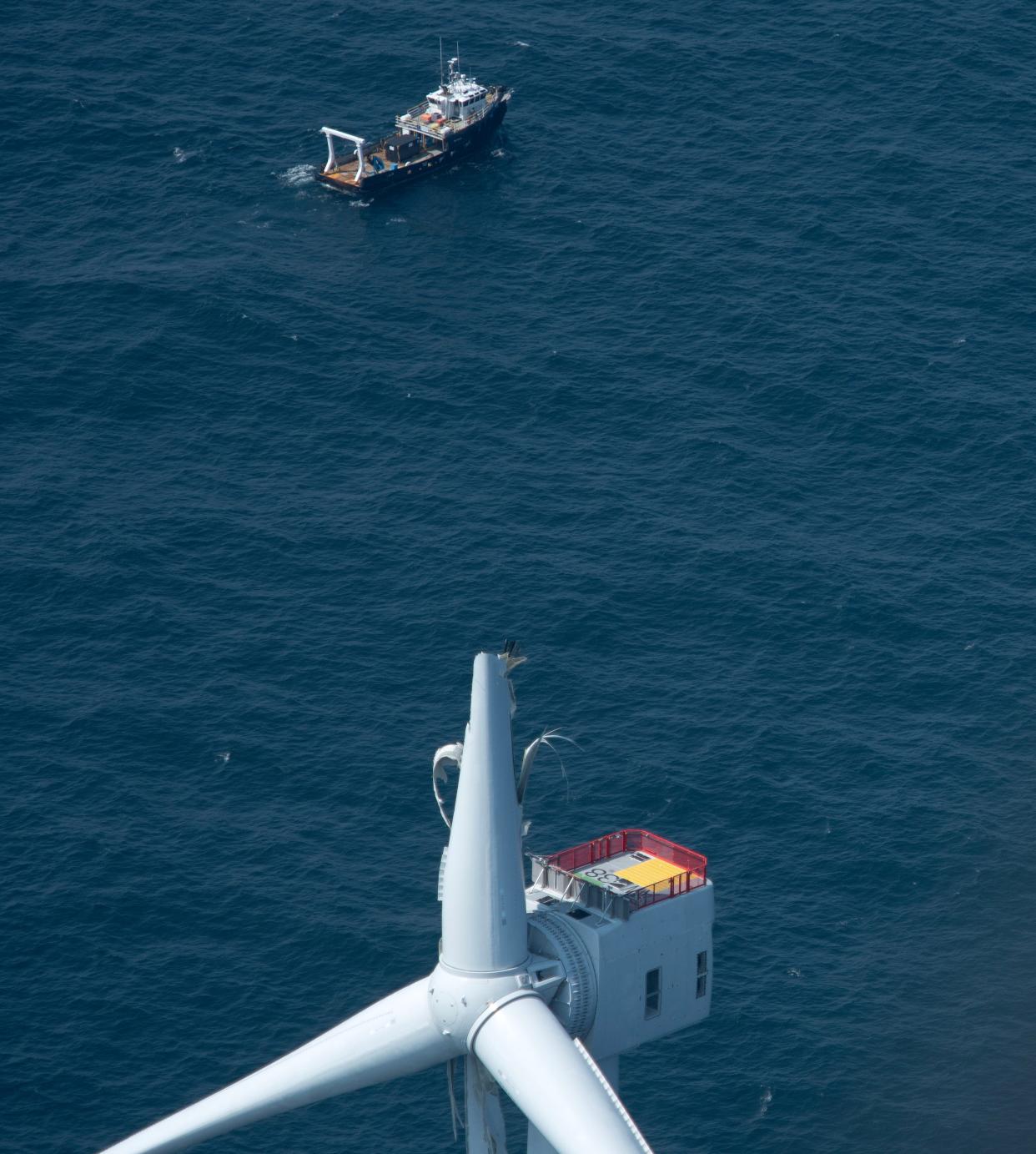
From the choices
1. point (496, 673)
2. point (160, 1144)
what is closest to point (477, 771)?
point (496, 673)

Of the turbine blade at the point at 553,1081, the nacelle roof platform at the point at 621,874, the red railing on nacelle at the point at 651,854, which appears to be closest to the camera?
the turbine blade at the point at 553,1081

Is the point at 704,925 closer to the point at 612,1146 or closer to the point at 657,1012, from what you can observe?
the point at 657,1012

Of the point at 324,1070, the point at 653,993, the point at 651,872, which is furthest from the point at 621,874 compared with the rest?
the point at 324,1070

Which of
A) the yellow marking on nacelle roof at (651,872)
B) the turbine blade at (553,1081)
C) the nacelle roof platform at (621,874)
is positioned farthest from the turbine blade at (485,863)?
the yellow marking on nacelle roof at (651,872)

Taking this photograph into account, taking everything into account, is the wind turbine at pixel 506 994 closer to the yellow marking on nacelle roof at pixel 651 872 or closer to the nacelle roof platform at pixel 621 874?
the nacelle roof platform at pixel 621 874

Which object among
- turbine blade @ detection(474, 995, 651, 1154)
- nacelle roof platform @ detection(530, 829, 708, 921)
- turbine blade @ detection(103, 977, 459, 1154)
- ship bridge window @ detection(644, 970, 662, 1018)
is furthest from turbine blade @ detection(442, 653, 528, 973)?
ship bridge window @ detection(644, 970, 662, 1018)
